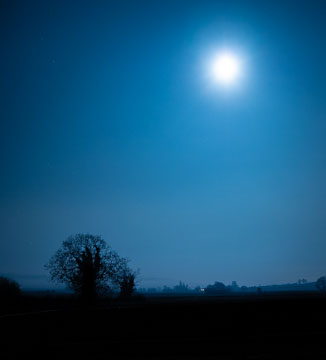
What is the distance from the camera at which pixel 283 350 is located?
9305mm

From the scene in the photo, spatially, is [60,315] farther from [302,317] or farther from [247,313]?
[302,317]

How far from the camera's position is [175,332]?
1249cm

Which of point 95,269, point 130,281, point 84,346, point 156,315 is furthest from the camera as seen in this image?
point 130,281

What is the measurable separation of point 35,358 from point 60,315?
420 cm

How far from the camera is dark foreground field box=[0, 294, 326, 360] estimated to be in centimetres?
921

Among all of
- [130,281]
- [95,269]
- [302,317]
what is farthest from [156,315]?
[130,281]

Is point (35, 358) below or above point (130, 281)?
below

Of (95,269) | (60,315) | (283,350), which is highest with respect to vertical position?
(95,269)

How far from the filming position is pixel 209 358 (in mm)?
8453

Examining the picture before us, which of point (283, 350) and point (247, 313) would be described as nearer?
point (283, 350)

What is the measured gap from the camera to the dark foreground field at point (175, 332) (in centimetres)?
921

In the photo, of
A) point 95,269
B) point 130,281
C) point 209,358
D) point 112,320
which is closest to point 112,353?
point 209,358

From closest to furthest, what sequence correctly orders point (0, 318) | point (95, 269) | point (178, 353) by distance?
point (178, 353) < point (0, 318) < point (95, 269)

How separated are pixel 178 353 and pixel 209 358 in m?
1.11
